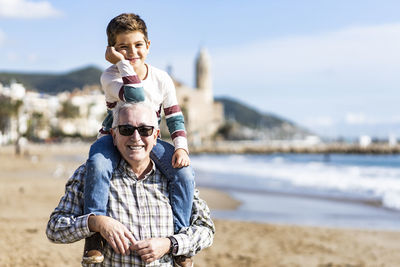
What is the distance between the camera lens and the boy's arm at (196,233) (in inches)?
98.7

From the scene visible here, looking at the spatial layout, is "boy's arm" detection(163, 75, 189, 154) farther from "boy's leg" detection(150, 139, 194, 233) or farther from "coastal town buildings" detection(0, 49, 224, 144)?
"coastal town buildings" detection(0, 49, 224, 144)

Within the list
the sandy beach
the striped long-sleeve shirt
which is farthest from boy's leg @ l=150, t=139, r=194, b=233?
the sandy beach

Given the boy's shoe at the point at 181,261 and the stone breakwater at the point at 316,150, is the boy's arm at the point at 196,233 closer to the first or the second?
the boy's shoe at the point at 181,261

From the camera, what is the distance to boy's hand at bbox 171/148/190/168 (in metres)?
2.55

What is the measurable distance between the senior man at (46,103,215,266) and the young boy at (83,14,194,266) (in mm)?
46

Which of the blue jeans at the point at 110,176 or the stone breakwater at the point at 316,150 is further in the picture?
the stone breakwater at the point at 316,150

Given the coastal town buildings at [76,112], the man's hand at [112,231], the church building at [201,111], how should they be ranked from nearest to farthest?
1. the man's hand at [112,231]
2. the coastal town buildings at [76,112]
3. the church building at [201,111]

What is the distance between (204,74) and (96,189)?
174 m

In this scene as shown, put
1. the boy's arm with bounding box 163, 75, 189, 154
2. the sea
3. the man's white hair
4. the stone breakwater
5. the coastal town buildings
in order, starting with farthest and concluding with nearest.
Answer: the stone breakwater < the coastal town buildings < the sea < the boy's arm with bounding box 163, 75, 189, 154 < the man's white hair

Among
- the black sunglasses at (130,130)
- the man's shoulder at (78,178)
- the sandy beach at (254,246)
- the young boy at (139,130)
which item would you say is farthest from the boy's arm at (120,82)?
the sandy beach at (254,246)

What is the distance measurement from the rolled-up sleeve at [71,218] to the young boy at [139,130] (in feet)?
0.25

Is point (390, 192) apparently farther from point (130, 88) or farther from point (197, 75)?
point (197, 75)

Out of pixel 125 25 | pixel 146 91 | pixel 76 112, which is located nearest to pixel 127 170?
pixel 146 91

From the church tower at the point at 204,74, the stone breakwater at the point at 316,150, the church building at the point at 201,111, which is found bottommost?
the stone breakwater at the point at 316,150
